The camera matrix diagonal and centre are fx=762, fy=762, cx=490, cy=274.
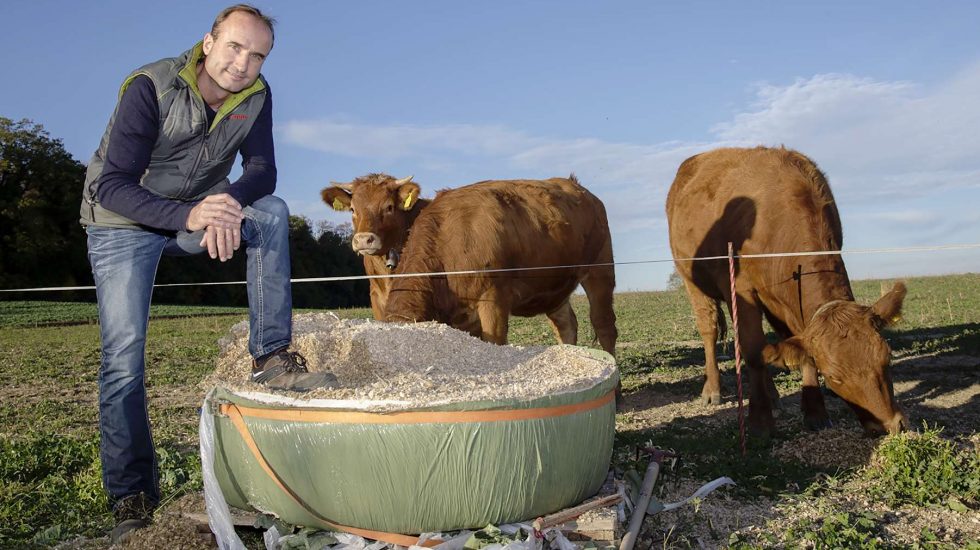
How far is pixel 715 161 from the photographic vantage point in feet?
28.7

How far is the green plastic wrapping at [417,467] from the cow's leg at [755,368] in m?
3.34

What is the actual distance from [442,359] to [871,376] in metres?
3.01

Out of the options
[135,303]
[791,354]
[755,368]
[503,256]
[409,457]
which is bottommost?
[755,368]

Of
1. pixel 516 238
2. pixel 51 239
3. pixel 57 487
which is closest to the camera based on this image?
pixel 57 487

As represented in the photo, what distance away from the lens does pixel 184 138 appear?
3676mm

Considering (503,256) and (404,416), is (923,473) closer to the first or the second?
(404,416)

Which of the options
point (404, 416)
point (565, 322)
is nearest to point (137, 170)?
point (404, 416)

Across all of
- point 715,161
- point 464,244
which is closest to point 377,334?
point 464,244

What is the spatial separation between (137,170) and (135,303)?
631mm

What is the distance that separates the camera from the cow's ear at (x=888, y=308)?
534 cm

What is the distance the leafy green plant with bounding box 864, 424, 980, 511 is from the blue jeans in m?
3.49

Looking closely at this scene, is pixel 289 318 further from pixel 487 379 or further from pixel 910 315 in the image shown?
pixel 910 315

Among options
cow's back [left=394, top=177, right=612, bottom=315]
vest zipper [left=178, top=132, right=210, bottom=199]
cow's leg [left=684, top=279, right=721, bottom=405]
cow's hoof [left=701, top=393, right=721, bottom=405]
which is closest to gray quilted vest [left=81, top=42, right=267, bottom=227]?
vest zipper [left=178, top=132, right=210, bottom=199]

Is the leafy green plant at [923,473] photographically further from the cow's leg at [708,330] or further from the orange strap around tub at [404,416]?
the cow's leg at [708,330]
